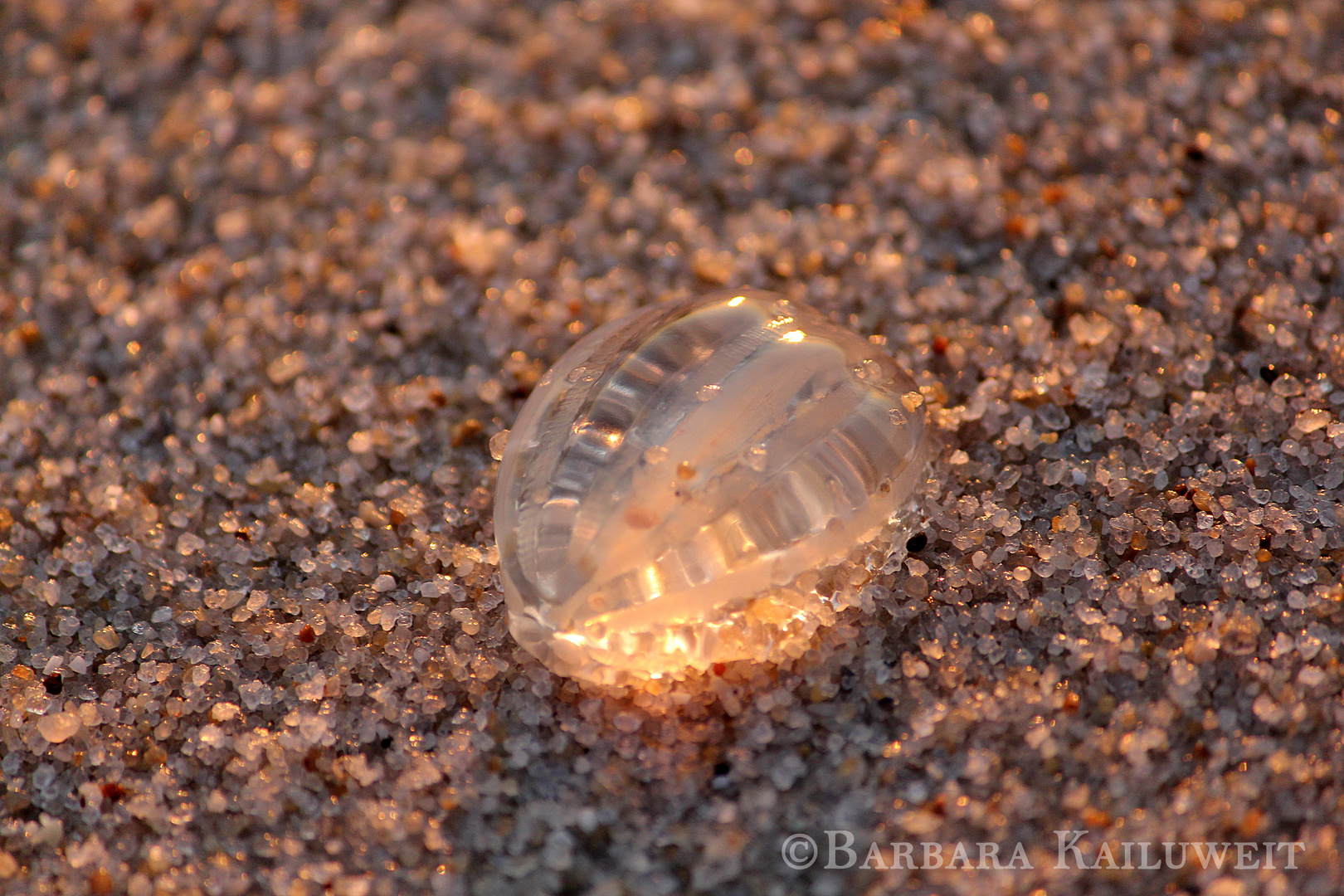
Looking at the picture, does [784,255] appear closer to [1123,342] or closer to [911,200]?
[911,200]

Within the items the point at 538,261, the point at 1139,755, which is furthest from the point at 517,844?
the point at 538,261
